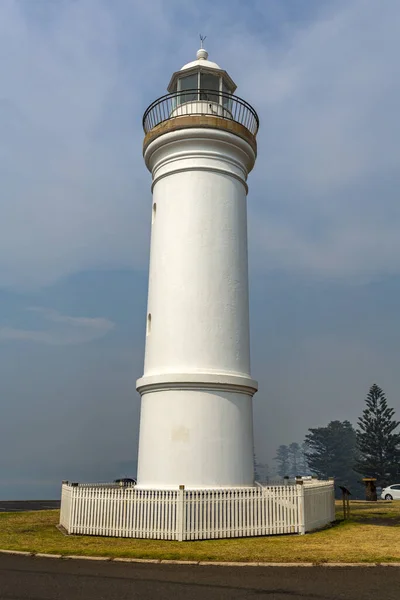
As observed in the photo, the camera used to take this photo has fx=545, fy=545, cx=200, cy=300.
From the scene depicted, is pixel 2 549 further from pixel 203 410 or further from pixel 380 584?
pixel 380 584

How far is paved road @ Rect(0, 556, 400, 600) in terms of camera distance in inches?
318

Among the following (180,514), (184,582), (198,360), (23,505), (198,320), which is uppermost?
(198,320)

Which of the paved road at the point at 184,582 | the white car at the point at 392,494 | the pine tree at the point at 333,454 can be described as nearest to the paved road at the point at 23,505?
the paved road at the point at 184,582

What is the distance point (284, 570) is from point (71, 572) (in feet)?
12.4

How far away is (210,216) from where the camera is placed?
17734mm

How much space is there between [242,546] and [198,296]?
24.4ft

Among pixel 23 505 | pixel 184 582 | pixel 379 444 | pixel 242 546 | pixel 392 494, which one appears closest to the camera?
pixel 184 582

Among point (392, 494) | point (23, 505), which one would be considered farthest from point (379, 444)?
point (23, 505)

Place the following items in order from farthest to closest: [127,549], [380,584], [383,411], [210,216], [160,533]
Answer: [383,411] → [210,216] → [160,533] → [127,549] → [380,584]

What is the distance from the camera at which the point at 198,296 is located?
56.0 ft

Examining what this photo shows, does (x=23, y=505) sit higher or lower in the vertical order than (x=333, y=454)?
lower

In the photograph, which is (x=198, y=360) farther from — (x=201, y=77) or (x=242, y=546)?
(x=201, y=77)

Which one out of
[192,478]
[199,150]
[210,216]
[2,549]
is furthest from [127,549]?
[199,150]

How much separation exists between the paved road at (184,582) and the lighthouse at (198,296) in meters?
5.72
